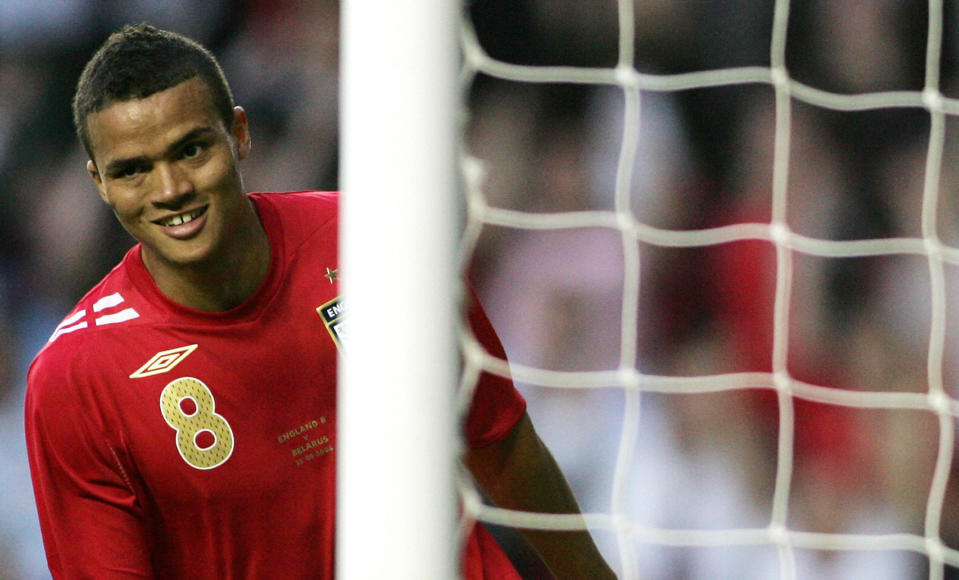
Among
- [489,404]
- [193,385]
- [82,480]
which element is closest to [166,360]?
[193,385]

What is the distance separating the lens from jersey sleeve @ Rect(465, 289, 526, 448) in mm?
1670

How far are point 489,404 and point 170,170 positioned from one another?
55 centimetres

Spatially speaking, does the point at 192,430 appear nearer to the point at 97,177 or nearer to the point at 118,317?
the point at 118,317

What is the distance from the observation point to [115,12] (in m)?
2.88

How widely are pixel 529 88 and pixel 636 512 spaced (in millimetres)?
1009

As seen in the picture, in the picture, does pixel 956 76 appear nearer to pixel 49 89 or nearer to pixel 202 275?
pixel 202 275

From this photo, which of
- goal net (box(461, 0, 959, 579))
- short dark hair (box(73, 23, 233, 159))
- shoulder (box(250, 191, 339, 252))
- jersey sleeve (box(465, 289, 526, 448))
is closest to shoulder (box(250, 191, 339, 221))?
shoulder (box(250, 191, 339, 252))

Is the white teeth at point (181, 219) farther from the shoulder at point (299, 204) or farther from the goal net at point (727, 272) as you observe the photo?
the goal net at point (727, 272)

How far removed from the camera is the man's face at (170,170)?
1537mm

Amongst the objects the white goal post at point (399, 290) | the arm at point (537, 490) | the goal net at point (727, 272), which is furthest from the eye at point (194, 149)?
the goal net at point (727, 272)

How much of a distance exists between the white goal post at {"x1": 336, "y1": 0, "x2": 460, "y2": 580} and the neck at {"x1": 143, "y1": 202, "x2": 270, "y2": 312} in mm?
829

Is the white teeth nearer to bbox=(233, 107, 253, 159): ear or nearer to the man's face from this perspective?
the man's face

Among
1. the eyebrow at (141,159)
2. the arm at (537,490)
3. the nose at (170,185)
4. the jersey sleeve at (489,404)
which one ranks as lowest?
the arm at (537,490)

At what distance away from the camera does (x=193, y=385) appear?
1642 mm
